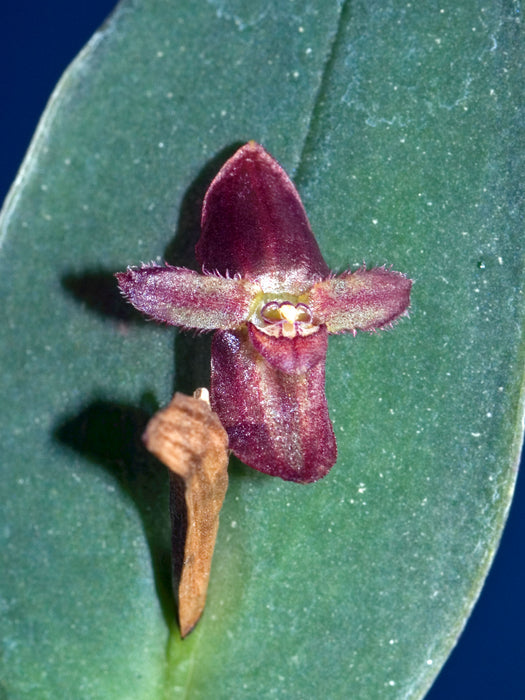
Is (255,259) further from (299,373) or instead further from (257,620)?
(257,620)

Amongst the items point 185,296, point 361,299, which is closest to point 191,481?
point 185,296

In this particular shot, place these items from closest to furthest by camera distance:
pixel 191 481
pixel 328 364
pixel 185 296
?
pixel 191 481, pixel 185 296, pixel 328 364

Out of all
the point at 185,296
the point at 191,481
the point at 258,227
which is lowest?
the point at 191,481

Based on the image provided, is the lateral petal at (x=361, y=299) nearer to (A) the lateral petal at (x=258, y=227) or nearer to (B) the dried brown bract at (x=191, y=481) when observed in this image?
(A) the lateral petal at (x=258, y=227)

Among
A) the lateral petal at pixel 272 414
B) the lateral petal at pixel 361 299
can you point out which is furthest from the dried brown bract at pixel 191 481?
the lateral petal at pixel 361 299

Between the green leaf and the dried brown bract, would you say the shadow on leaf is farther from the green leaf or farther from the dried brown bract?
the dried brown bract

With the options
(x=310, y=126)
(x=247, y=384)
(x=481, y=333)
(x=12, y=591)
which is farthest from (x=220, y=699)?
(x=310, y=126)

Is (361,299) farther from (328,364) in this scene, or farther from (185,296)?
(185,296)

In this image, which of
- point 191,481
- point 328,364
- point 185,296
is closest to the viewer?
point 191,481
